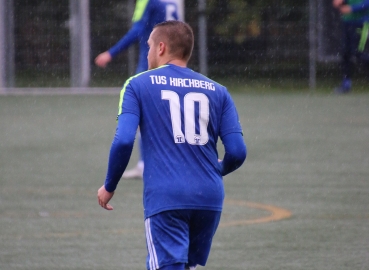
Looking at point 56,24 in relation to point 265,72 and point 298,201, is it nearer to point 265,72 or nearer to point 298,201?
point 265,72

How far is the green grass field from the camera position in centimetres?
604

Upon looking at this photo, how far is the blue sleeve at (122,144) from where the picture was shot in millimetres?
3996

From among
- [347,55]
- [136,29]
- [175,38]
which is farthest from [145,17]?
[347,55]

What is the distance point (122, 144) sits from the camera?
399cm

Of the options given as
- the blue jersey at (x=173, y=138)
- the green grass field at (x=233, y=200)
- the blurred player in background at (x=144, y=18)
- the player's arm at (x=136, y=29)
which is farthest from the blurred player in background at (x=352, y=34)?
the blue jersey at (x=173, y=138)

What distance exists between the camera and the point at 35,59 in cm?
2350

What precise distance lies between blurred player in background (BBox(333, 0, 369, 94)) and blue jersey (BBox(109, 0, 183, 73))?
11373 millimetres

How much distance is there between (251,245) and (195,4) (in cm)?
1710

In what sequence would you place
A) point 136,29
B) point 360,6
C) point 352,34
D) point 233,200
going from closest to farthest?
1. point 233,200
2. point 136,29
3. point 360,6
4. point 352,34

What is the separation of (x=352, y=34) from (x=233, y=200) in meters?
13.5

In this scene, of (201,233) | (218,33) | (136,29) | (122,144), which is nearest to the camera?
(122,144)

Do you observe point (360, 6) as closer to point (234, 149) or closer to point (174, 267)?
point (234, 149)

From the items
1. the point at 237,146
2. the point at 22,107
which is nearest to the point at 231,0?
the point at 22,107

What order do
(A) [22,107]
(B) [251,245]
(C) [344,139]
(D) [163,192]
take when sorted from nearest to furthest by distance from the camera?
1. (D) [163,192]
2. (B) [251,245]
3. (C) [344,139]
4. (A) [22,107]
